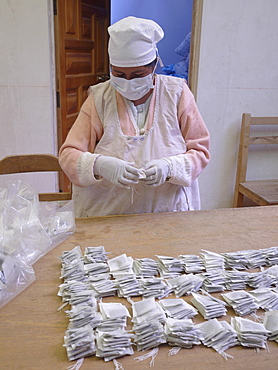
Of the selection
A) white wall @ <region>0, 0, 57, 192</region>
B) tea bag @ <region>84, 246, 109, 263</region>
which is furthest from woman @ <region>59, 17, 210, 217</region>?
white wall @ <region>0, 0, 57, 192</region>

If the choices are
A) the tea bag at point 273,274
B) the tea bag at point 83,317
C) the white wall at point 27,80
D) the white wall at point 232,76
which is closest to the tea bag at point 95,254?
the tea bag at point 83,317

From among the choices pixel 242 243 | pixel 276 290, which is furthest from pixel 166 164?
pixel 276 290

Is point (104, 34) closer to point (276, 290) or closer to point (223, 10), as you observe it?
point (223, 10)

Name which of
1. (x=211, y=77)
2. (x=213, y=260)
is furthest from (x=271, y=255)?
(x=211, y=77)

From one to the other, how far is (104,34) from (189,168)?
92.9 inches

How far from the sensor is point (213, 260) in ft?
3.24

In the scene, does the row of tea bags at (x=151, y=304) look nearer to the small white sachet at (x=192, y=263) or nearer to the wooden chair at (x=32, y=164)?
the small white sachet at (x=192, y=263)

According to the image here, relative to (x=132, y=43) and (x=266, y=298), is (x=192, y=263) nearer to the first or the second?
(x=266, y=298)

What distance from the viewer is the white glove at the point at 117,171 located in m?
1.20

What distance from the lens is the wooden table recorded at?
66cm

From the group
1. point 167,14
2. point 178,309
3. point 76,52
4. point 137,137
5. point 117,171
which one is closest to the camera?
point 178,309

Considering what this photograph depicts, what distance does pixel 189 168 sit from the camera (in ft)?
4.27

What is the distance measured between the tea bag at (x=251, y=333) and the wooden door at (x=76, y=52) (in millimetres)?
2002

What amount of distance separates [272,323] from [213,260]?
0.26 meters
